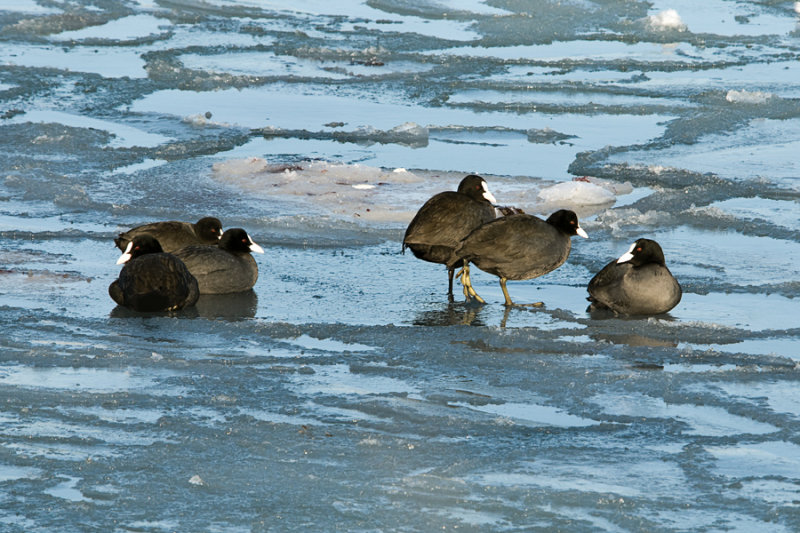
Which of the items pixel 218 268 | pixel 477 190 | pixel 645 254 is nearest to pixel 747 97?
pixel 477 190

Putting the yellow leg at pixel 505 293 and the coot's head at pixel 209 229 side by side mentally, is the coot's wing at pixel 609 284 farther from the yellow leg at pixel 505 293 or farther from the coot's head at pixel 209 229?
the coot's head at pixel 209 229

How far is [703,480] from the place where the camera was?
474 centimetres

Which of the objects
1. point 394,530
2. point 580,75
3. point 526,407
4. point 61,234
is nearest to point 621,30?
point 580,75

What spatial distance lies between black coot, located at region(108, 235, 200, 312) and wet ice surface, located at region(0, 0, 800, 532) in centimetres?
11

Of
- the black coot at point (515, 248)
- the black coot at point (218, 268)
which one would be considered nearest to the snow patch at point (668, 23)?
the black coot at point (515, 248)

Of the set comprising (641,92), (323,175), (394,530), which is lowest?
(394,530)

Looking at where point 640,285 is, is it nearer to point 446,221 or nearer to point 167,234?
point 446,221

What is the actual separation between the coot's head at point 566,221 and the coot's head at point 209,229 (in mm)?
2357

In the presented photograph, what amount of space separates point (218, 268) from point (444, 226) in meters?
1.55

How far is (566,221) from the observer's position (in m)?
7.88

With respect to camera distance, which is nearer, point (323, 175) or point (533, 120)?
point (323, 175)

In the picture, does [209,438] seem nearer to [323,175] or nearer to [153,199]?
[153,199]

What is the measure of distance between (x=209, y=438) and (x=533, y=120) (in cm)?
955

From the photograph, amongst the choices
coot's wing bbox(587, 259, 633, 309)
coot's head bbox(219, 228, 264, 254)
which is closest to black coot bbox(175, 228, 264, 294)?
coot's head bbox(219, 228, 264, 254)
